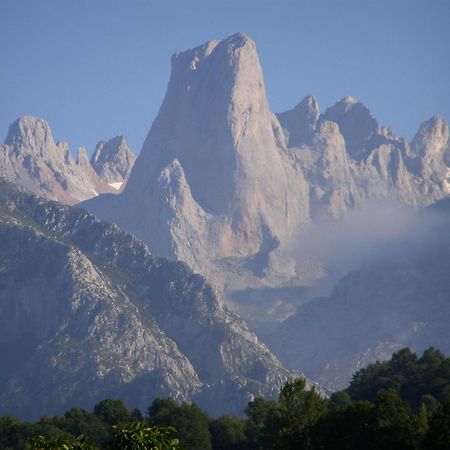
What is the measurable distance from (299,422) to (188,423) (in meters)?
33.0

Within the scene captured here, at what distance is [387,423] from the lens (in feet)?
324

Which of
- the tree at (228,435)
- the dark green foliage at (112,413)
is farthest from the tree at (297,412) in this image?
the dark green foliage at (112,413)

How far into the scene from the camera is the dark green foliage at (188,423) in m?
137

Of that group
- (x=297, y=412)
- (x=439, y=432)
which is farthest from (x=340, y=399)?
(x=439, y=432)

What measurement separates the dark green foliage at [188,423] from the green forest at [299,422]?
11 centimetres

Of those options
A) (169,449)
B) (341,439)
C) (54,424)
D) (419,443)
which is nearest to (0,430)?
(54,424)

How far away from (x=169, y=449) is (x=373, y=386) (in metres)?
92.8

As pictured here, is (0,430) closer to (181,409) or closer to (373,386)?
(181,409)

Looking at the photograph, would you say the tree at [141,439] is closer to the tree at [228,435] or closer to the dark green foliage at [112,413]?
the tree at [228,435]

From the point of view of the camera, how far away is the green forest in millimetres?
87206

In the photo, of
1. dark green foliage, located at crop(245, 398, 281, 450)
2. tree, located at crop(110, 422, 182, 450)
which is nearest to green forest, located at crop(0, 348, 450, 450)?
tree, located at crop(110, 422, 182, 450)

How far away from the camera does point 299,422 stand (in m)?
111

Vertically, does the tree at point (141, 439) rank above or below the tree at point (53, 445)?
above

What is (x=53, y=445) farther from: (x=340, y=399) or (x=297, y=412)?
(x=340, y=399)
